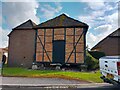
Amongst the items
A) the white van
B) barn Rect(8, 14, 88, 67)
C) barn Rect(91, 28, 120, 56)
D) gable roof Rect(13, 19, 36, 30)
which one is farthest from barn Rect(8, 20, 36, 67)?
the white van

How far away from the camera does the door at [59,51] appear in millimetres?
21781

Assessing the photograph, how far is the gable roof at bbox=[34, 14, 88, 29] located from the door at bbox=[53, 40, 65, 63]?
1990mm

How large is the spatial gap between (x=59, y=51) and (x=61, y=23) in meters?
3.41

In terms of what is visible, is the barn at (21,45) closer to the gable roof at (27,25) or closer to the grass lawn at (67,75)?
the gable roof at (27,25)

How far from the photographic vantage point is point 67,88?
9.77m

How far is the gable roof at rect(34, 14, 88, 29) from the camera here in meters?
22.2

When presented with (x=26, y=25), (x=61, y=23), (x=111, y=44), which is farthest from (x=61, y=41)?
(x=111, y=44)

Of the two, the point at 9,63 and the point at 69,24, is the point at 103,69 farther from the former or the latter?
the point at 9,63

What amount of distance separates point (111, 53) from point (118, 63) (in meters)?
22.6

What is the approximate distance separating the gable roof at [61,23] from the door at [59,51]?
1.99m

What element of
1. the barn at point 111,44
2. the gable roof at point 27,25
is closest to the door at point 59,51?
the gable roof at point 27,25

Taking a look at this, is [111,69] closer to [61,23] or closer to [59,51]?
[59,51]

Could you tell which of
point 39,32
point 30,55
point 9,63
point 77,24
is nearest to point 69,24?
point 77,24

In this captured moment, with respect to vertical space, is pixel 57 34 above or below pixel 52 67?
above
